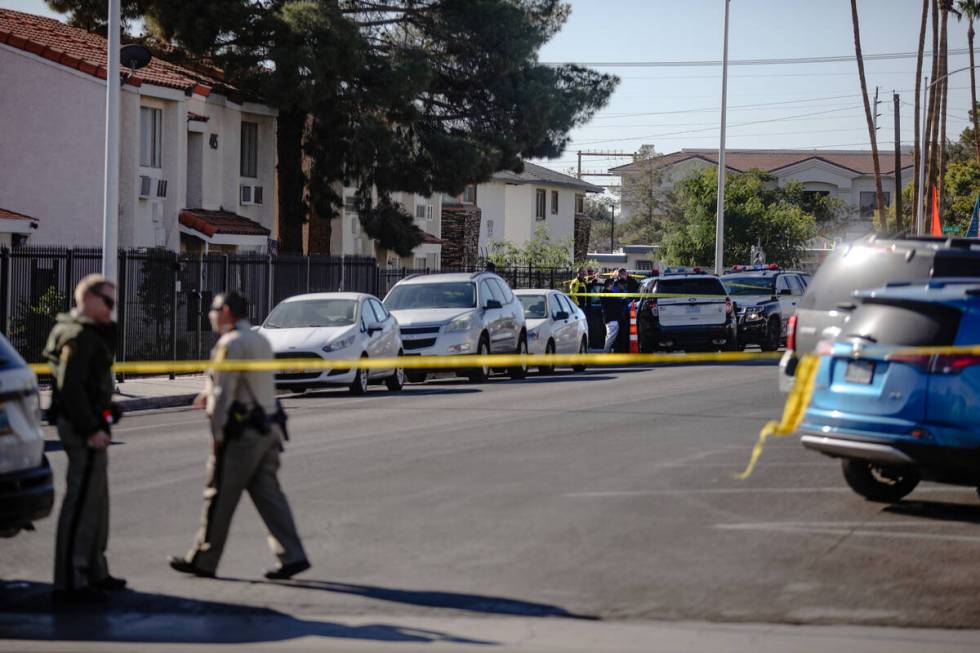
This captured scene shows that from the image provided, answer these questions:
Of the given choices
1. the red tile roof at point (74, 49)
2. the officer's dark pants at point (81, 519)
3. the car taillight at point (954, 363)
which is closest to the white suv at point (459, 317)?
the red tile roof at point (74, 49)

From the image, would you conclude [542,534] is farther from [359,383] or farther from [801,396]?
[359,383]

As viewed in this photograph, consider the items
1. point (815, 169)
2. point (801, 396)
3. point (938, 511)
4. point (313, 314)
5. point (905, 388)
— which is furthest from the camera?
point (815, 169)

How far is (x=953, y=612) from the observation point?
8.57m

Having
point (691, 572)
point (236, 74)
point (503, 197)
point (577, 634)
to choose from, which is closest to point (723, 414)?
point (691, 572)

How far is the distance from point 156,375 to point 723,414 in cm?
1246

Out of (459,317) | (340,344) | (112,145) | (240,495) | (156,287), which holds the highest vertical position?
(112,145)

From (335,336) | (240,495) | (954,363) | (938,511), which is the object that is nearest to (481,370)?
(335,336)

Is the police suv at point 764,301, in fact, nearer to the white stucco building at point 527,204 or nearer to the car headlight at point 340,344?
the car headlight at point 340,344

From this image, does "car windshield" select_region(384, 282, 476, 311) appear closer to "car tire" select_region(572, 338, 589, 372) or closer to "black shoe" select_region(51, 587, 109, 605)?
"car tire" select_region(572, 338, 589, 372)

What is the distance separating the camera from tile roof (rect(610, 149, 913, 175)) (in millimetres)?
112875

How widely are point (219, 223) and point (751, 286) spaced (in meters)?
13.9

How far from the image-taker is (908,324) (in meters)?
11.0

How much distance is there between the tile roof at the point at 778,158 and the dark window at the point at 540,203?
32.4 metres

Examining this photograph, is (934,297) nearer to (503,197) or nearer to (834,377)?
(834,377)
